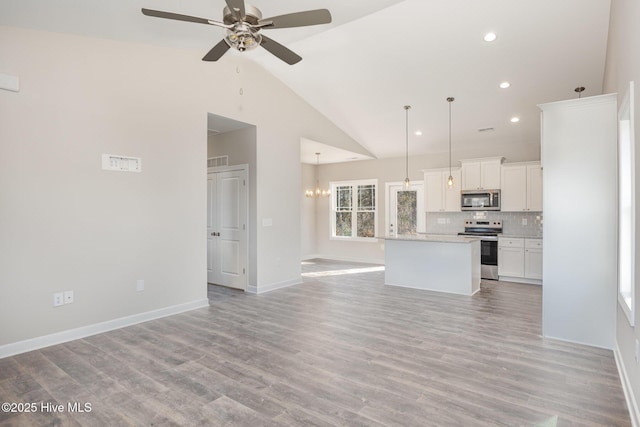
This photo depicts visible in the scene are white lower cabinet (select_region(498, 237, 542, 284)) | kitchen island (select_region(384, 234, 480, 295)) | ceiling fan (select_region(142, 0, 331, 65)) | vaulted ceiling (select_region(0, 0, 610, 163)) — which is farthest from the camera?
white lower cabinet (select_region(498, 237, 542, 284))

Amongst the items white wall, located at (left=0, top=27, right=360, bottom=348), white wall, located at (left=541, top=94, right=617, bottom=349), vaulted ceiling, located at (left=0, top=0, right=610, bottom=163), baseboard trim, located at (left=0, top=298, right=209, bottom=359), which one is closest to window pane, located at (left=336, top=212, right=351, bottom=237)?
vaulted ceiling, located at (left=0, top=0, right=610, bottom=163)

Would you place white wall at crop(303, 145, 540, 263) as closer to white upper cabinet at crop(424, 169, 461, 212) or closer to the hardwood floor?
white upper cabinet at crop(424, 169, 461, 212)

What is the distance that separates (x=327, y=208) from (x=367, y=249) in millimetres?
1686

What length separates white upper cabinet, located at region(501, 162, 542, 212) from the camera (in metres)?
6.48

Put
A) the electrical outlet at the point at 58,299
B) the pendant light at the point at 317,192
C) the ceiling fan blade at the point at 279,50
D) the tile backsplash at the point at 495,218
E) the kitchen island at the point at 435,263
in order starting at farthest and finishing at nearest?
the pendant light at the point at 317,192 → the tile backsplash at the point at 495,218 → the kitchen island at the point at 435,263 → the electrical outlet at the point at 58,299 → the ceiling fan blade at the point at 279,50

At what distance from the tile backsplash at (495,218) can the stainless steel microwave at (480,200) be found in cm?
37

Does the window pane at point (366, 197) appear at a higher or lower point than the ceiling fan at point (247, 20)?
lower

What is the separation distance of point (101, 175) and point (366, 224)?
21.9 feet

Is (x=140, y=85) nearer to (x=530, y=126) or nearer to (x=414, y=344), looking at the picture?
(x=414, y=344)

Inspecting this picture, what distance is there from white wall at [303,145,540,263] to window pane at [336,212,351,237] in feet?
0.84

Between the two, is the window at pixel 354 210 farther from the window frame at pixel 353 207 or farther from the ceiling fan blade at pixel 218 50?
the ceiling fan blade at pixel 218 50

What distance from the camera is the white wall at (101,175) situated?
3.24 m

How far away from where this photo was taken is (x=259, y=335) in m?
3.70

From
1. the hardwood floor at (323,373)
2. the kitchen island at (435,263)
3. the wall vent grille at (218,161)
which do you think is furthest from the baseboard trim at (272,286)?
the wall vent grille at (218,161)
